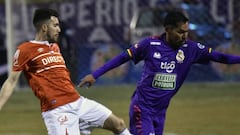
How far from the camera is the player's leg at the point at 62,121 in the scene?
768 cm

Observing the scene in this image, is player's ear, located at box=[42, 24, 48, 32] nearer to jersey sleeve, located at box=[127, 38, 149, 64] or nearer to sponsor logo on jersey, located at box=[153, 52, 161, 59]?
jersey sleeve, located at box=[127, 38, 149, 64]

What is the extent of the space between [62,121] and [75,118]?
19 centimetres

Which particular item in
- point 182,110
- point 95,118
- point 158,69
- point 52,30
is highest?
point 52,30

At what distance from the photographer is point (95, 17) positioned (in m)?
20.1

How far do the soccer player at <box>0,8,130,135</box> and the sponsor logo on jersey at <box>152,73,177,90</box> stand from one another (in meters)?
0.77

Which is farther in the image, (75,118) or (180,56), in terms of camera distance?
(180,56)

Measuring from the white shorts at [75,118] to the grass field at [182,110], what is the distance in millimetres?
3854

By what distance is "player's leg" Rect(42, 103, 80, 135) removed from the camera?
25.2 feet

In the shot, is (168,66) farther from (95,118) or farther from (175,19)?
(95,118)

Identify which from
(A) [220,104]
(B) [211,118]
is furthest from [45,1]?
(B) [211,118]

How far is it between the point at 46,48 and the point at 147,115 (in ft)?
4.06

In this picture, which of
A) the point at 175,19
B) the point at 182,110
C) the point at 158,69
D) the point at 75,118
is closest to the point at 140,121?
the point at 158,69

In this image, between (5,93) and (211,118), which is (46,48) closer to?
(5,93)

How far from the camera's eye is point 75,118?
785cm
